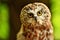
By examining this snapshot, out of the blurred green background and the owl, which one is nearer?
the owl

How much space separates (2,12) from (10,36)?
0.65 feet

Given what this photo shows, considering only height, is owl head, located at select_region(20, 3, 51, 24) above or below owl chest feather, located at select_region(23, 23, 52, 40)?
above

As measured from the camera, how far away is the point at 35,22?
118cm

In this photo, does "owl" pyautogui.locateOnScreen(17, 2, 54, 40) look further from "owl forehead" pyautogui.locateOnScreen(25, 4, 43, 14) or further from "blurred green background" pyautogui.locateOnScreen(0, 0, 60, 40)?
"blurred green background" pyautogui.locateOnScreen(0, 0, 60, 40)

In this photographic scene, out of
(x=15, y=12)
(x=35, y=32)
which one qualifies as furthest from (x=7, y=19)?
(x=35, y=32)

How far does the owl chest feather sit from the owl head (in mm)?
27

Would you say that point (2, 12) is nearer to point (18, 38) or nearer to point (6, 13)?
point (6, 13)

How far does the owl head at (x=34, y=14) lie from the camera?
118 cm

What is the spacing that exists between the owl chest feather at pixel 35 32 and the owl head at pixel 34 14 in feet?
0.09

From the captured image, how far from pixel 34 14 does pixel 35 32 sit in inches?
3.1

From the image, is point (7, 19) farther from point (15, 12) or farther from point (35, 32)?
point (35, 32)

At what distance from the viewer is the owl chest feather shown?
119 centimetres

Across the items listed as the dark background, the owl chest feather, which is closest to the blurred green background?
the dark background

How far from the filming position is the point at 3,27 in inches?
59.6
